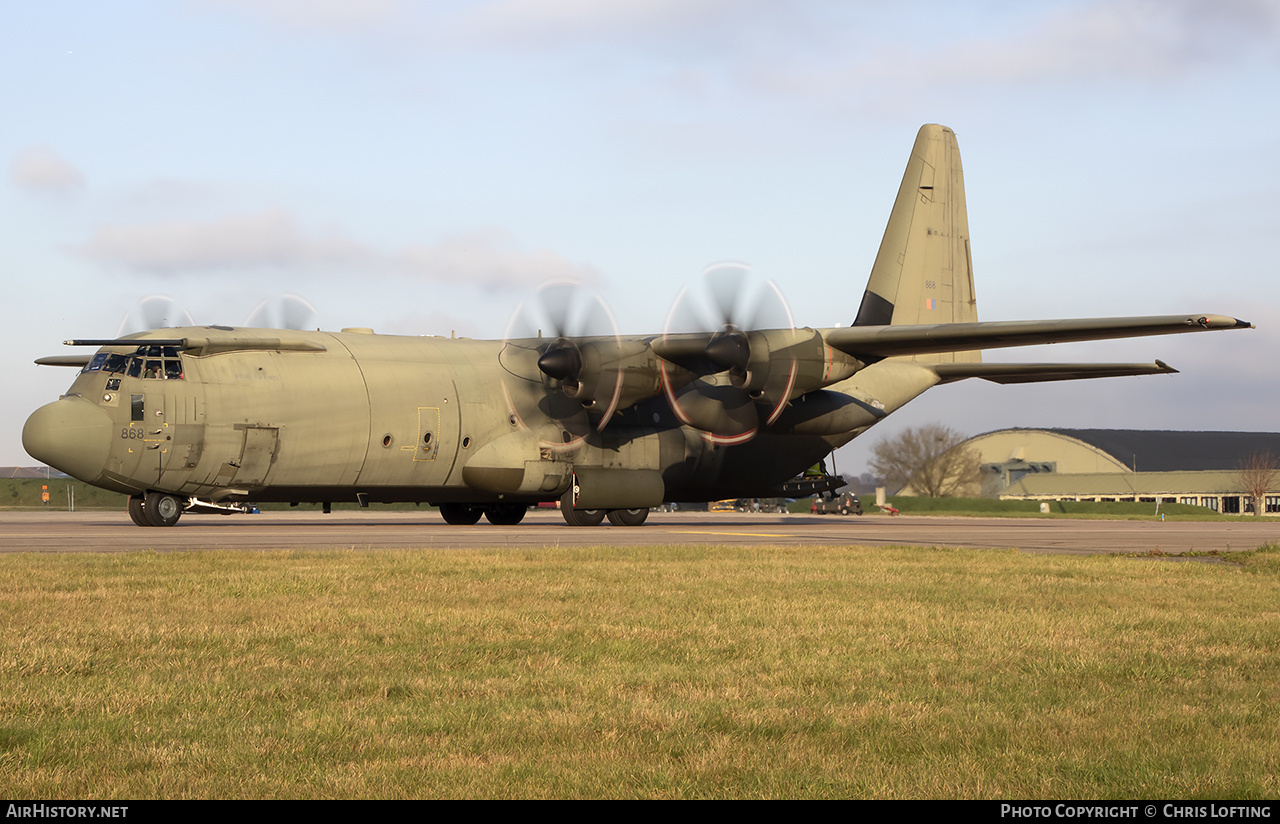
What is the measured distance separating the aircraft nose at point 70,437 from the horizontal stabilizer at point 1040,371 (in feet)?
75.0

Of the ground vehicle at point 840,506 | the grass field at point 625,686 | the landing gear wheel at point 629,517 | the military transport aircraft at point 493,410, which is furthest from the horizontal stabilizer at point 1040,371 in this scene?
the ground vehicle at point 840,506

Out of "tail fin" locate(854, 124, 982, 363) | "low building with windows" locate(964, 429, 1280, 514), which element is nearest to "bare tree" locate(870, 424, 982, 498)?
"low building with windows" locate(964, 429, 1280, 514)

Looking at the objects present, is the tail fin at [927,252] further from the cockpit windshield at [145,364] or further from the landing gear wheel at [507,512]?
the cockpit windshield at [145,364]

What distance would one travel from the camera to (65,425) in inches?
915

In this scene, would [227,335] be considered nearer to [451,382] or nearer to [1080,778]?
[451,382]

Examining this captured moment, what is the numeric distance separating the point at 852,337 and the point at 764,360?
2.26 meters

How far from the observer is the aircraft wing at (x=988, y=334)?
24.6 meters

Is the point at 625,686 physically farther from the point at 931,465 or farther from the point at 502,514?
the point at 931,465

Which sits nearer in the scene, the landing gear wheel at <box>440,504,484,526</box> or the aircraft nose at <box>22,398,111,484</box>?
the aircraft nose at <box>22,398,111,484</box>

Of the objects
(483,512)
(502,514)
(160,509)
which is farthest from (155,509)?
(502,514)

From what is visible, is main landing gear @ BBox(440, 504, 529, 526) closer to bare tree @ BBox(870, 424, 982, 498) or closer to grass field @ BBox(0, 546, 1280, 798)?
grass field @ BBox(0, 546, 1280, 798)

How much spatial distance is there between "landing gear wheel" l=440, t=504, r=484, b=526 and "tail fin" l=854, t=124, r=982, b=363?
13182 millimetres

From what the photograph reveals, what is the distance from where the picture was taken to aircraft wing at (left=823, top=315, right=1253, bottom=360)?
24.6 meters
